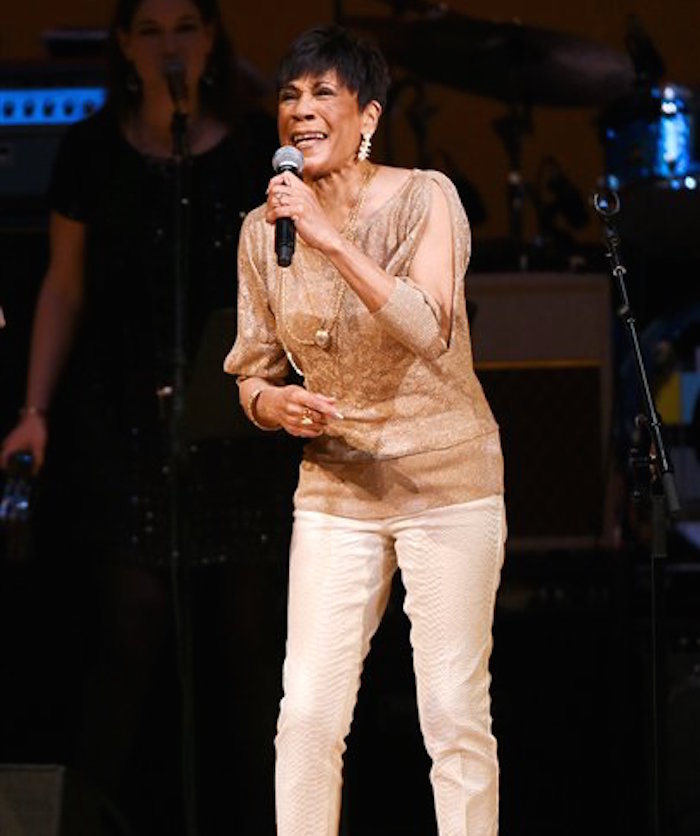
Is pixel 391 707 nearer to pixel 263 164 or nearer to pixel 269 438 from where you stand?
pixel 269 438

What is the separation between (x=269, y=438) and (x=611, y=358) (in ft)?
3.45

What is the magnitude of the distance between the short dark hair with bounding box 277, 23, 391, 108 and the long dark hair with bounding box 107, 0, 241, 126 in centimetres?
94

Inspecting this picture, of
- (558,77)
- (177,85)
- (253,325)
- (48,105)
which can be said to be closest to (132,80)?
(177,85)

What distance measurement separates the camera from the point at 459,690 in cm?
311

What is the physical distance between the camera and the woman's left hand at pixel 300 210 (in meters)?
2.86

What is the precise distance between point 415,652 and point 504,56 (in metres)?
2.83

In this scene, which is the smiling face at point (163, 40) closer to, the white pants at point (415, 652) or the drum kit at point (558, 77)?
the white pants at point (415, 652)

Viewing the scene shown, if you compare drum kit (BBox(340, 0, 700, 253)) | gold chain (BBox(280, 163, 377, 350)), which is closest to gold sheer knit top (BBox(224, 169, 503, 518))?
gold chain (BBox(280, 163, 377, 350))

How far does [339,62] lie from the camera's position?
10.2ft

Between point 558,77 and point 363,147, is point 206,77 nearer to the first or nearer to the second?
point 363,147

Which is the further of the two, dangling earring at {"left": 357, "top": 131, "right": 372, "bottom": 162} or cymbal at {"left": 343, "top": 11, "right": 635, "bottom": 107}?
cymbal at {"left": 343, "top": 11, "right": 635, "bottom": 107}

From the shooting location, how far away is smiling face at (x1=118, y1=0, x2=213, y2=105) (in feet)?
13.3

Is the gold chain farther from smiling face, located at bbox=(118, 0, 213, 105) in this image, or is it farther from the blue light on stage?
A: the blue light on stage

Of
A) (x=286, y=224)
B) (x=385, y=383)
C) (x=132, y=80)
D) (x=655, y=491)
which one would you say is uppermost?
(x=132, y=80)
